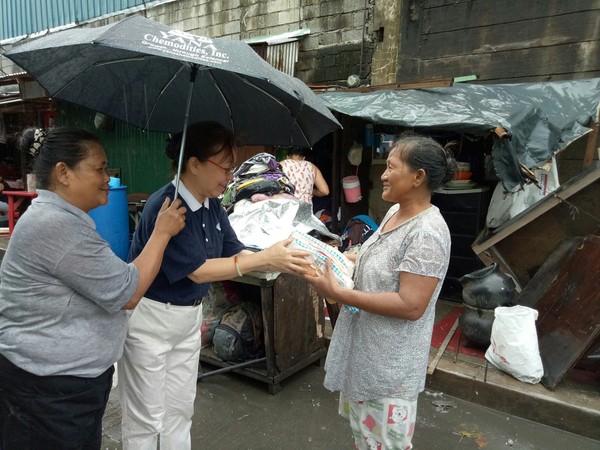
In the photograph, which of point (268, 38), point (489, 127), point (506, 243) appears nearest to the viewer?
point (489, 127)

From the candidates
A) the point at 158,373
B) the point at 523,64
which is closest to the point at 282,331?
the point at 158,373

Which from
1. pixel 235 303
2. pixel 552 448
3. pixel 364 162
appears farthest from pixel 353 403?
pixel 364 162

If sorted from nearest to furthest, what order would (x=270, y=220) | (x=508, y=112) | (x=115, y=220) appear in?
(x=270, y=220), (x=508, y=112), (x=115, y=220)

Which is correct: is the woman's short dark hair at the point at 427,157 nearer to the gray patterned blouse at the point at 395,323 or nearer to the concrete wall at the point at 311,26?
the gray patterned blouse at the point at 395,323

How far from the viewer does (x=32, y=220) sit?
58.2 inches

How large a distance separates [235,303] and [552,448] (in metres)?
2.81

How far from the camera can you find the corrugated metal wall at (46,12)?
9703mm

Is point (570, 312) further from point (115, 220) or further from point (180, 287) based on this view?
point (115, 220)

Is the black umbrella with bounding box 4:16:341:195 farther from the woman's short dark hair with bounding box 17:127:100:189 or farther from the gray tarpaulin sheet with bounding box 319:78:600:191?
the gray tarpaulin sheet with bounding box 319:78:600:191

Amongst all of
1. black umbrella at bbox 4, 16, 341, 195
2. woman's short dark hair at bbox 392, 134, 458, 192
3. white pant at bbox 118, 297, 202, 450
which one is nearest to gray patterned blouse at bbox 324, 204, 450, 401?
woman's short dark hair at bbox 392, 134, 458, 192

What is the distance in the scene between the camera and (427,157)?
1.77 metres

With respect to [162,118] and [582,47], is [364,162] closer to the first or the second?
[582,47]

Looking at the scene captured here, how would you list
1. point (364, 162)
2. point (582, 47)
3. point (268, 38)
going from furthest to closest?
point (268, 38), point (364, 162), point (582, 47)

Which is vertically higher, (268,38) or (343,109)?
(268,38)
